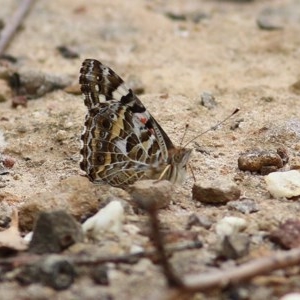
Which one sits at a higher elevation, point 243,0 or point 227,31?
point 243,0

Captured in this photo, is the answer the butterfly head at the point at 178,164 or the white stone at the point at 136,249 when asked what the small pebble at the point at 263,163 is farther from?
the white stone at the point at 136,249

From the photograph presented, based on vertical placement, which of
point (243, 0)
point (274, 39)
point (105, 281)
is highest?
point (243, 0)

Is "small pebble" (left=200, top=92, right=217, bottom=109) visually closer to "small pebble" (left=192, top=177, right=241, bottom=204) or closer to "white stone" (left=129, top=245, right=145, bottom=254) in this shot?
"small pebble" (left=192, top=177, right=241, bottom=204)

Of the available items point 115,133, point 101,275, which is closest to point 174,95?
point 115,133

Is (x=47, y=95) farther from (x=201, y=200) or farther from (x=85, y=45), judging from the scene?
(x=201, y=200)

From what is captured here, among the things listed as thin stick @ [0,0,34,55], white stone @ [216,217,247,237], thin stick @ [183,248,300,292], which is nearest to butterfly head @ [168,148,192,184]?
white stone @ [216,217,247,237]

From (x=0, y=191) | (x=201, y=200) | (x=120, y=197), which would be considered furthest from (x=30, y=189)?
(x=201, y=200)

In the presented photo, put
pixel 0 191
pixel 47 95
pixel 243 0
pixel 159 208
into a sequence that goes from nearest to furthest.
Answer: pixel 159 208 < pixel 0 191 < pixel 47 95 < pixel 243 0
